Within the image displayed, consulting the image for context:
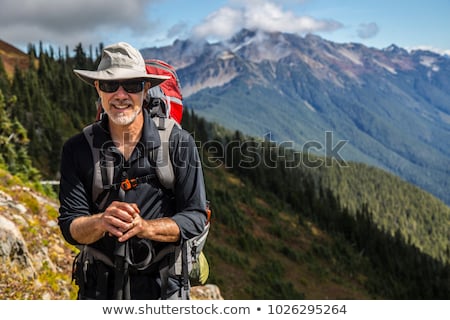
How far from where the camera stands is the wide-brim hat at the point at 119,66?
13.4ft

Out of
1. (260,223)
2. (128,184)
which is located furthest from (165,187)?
(260,223)

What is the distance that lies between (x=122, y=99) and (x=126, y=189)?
30.7 inches

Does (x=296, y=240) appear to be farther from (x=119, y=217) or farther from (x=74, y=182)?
(x=119, y=217)

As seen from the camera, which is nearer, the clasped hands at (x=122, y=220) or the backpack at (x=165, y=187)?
the clasped hands at (x=122, y=220)

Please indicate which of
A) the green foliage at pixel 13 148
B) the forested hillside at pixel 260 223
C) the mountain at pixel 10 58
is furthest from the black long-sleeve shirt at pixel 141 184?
the mountain at pixel 10 58

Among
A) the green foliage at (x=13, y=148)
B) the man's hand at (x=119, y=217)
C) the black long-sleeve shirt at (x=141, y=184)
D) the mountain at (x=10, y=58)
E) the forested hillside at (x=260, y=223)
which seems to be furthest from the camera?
the mountain at (x=10, y=58)

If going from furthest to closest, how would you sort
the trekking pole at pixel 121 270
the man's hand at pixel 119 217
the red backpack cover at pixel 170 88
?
the red backpack cover at pixel 170 88 < the trekking pole at pixel 121 270 < the man's hand at pixel 119 217

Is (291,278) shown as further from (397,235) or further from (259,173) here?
(397,235)

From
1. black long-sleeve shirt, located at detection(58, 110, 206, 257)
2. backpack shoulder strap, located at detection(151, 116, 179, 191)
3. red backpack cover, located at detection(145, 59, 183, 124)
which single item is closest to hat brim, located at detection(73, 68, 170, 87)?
black long-sleeve shirt, located at detection(58, 110, 206, 257)

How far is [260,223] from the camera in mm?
86188

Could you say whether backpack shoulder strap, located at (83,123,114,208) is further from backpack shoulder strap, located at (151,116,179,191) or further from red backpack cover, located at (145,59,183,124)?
red backpack cover, located at (145,59,183,124)

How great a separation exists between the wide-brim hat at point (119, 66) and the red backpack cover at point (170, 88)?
2.00ft

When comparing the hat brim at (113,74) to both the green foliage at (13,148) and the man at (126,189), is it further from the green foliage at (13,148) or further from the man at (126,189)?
the green foliage at (13,148)
